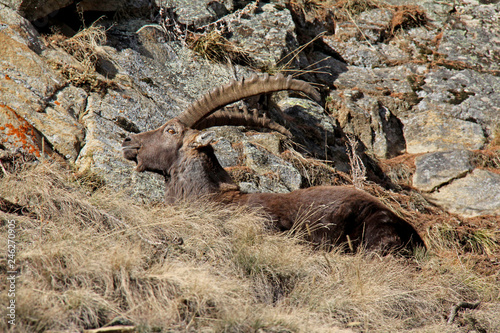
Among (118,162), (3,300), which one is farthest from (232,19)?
(3,300)

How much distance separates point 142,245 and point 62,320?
1.17 meters

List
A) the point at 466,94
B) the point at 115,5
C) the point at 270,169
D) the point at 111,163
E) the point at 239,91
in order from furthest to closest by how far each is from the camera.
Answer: the point at 466,94 < the point at 115,5 < the point at 270,169 < the point at 111,163 < the point at 239,91

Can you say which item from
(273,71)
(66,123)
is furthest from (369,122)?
(66,123)

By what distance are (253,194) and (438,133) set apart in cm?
546

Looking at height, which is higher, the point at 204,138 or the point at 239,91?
the point at 239,91

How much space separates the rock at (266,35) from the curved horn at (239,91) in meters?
3.36

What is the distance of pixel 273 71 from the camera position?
8977mm

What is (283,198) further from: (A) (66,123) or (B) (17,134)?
(B) (17,134)

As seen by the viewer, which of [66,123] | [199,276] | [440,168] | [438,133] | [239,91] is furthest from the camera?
[438,133]

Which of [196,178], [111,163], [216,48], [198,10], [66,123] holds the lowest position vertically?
[196,178]

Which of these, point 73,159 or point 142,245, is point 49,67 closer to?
point 73,159

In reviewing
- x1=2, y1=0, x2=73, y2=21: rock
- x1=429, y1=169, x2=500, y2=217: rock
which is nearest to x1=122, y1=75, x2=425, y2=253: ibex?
Result: x1=429, y1=169, x2=500, y2=217: rock

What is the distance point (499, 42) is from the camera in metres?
11.3

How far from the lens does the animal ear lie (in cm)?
568
